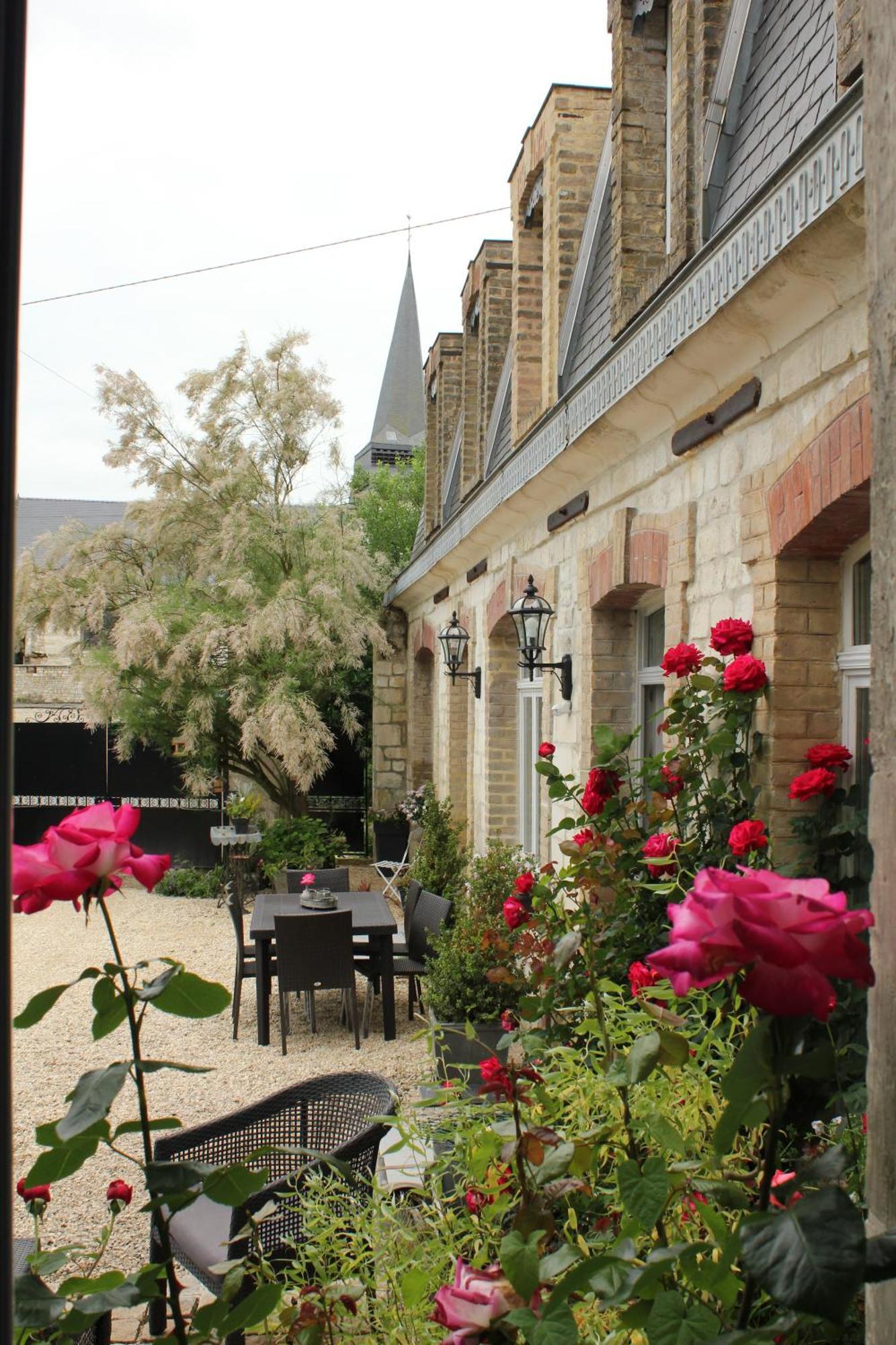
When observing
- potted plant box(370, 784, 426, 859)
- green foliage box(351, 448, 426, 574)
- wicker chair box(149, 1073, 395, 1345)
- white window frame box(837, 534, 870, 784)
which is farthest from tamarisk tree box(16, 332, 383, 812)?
white window frame box(837, 534, 870, 784)

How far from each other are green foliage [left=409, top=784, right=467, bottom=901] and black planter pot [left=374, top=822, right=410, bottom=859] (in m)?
1.49

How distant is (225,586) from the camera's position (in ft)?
39.8

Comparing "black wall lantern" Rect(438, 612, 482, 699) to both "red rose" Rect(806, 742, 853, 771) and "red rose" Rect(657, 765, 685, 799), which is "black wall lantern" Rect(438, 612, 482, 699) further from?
"red rose" Rect(806, 742, 853, 771)

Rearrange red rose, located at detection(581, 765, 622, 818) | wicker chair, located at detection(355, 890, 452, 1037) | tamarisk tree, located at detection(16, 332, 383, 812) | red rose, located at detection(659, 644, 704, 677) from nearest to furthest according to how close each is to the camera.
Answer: red rose, located at detection(659, 644, 704, 677) → red rose, located at detection(581, 765, 622, 818) → wicker chair, located at detection(355, 890, 452, 1037) → tamarisk tree, located at detection(16, 332, 383, 812)

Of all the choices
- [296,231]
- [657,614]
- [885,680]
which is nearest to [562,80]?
[657,614]

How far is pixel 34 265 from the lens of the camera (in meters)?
1.19

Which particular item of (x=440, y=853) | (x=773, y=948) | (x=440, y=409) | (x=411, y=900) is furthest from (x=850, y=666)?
(x=440, y=409)

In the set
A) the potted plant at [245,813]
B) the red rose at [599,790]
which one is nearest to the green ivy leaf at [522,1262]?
the red rose at [599,790]

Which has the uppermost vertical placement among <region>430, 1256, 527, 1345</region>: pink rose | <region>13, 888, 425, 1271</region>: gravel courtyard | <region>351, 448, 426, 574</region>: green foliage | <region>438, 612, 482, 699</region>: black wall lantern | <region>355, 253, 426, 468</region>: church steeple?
<region>355, 253, 426, 468</region>: church steeple

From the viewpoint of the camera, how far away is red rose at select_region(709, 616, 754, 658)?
129 inches

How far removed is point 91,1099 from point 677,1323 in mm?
575

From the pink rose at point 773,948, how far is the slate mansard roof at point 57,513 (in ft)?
77.4

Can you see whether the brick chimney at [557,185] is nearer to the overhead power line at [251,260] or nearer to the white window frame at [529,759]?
the white window frame at [529,759]

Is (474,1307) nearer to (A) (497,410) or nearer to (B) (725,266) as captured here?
(B) (725,266)
